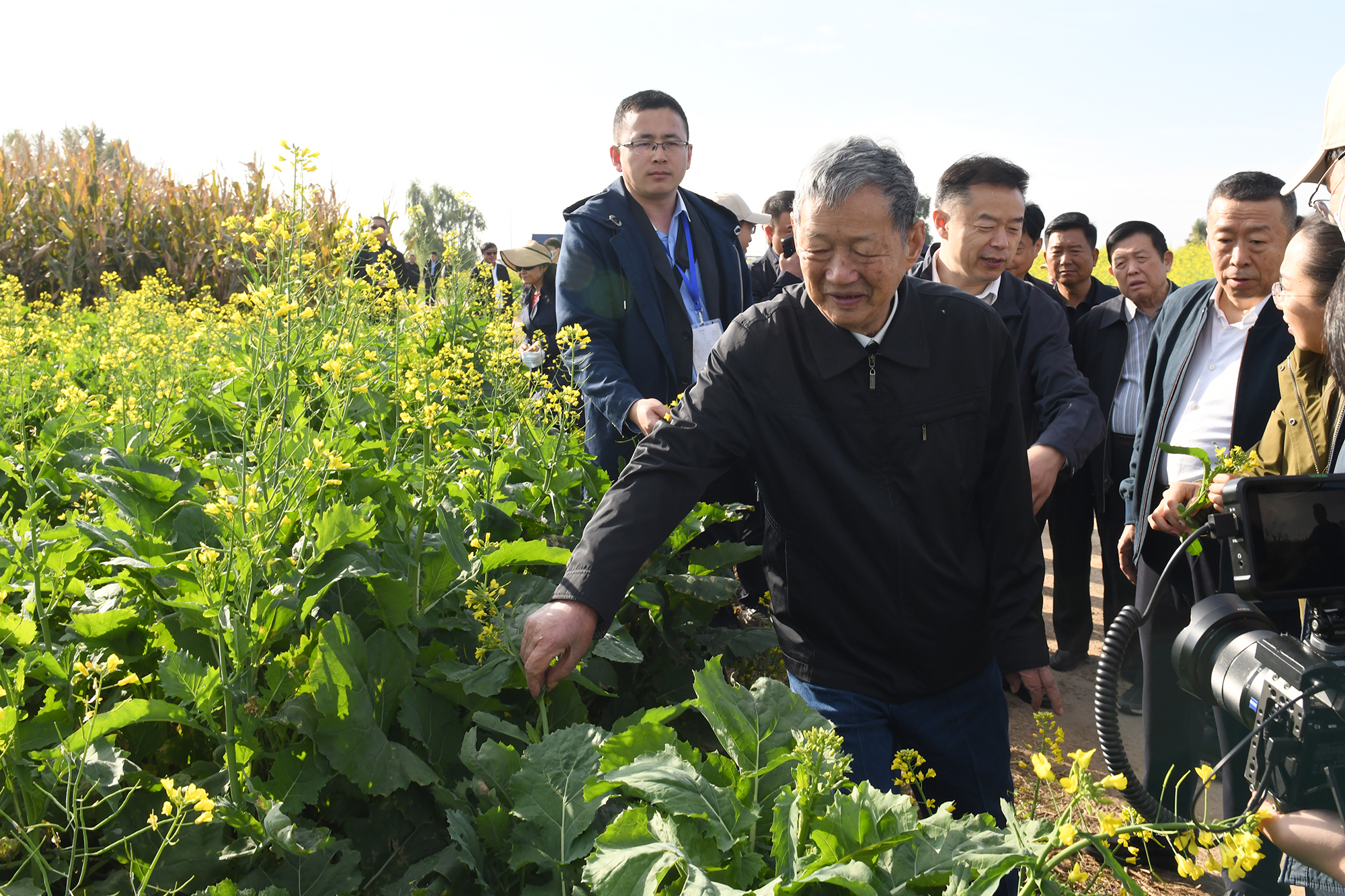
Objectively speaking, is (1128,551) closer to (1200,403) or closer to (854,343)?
(1200,403)

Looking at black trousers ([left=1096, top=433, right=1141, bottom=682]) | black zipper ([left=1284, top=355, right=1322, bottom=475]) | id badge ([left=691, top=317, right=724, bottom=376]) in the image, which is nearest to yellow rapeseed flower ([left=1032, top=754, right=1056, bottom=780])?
black zipper ([left=1284, top=355, right=1322, bottom=475])

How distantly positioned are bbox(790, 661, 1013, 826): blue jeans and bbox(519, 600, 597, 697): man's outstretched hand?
0.62 metres

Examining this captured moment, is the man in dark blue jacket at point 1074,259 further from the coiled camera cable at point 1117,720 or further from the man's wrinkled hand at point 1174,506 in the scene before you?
the coiled camera cable at point 1117,720

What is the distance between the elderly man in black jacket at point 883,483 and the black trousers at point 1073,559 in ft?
10.4

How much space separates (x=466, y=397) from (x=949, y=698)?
2041 millimetres

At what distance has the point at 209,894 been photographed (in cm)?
135

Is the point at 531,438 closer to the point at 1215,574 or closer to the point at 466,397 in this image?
the point at 466,397

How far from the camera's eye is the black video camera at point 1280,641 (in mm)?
1341

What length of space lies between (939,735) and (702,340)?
1889 mm

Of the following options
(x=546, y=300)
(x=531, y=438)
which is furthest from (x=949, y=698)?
(x=546, y=300)

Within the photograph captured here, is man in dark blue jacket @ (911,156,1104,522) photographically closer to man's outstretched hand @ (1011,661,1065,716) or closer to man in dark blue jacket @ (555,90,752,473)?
man in dark blue jacket @ (555,90,752,473)

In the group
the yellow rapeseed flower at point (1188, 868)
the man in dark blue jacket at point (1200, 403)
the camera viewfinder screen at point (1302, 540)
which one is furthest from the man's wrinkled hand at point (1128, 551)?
the yellow rapeseed flower at point (1188, 868)

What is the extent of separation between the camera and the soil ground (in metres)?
3.15

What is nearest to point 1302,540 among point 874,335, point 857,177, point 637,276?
point 874,335
